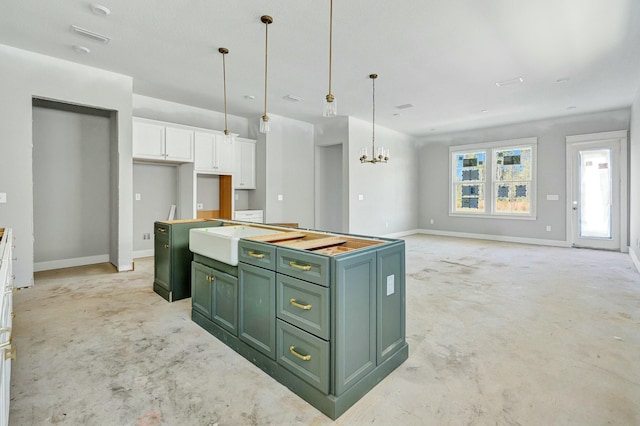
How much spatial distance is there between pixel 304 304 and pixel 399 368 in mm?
882

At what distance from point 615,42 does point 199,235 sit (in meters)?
4.94

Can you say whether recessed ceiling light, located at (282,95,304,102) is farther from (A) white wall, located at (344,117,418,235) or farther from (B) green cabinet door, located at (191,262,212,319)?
(B) green cabinet door, located at (191,262,212,319)

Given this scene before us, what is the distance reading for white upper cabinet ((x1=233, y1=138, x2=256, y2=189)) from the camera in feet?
21.5

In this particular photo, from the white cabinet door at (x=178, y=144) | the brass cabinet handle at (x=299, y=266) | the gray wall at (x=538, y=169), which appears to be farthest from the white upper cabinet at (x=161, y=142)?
the gray wall at (x=538, y=169)

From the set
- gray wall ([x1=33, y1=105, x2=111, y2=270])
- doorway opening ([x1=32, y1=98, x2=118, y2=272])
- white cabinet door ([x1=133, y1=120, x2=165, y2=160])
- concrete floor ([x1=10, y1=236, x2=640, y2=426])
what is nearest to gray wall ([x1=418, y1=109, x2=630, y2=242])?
concrete floor ([x1=10, y1=236, x2=640, y2=426])

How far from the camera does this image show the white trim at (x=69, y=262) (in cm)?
474

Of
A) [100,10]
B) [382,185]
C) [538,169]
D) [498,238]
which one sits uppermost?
[100,10]

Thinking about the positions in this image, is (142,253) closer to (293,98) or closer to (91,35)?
(91,35)

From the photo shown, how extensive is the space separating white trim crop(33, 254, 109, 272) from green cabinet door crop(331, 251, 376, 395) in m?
5.18

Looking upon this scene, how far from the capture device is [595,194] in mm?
6633

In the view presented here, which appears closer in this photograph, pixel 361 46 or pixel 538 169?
pixel 361 46

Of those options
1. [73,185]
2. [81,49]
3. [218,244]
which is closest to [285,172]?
[73,185]

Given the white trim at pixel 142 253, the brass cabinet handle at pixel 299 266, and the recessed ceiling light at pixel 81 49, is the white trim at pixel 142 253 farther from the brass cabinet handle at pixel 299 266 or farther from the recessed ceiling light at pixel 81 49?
the brass cabinet handle at pixel 299 266

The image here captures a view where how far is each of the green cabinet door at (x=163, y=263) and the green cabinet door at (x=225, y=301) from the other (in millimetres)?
1139
